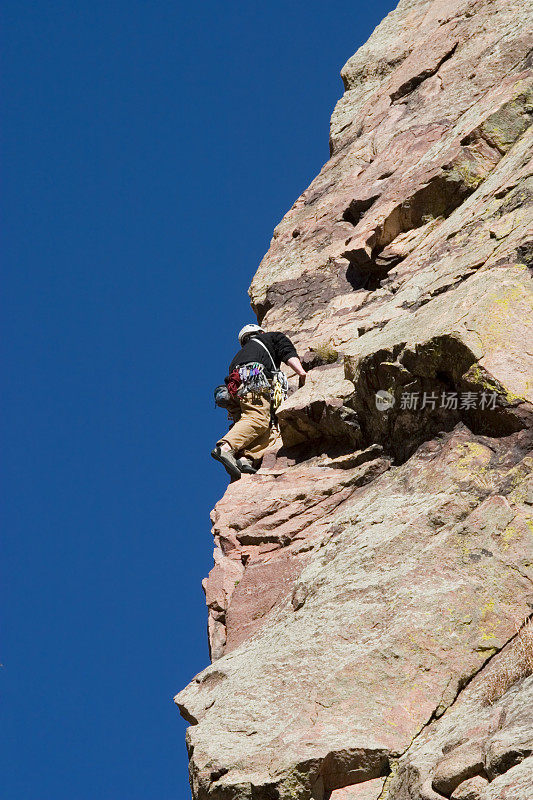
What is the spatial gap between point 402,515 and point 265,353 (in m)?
5.57

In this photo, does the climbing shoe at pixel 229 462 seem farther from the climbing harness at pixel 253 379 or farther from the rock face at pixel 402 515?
the climbing harness at pixel 253 379

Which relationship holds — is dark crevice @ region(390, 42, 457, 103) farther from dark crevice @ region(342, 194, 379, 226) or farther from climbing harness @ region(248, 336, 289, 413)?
climbing harness @ region(248, 336, 289, 413)

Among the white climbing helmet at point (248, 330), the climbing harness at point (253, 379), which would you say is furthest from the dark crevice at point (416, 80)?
the climbing harness at point (253, 379)

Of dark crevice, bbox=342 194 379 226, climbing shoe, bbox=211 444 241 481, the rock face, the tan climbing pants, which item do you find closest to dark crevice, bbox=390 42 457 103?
the rock face

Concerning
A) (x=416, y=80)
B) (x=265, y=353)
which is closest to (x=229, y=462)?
(x=265, y=353)

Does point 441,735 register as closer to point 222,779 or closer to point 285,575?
point 222,779

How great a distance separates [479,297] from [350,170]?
27.6ft

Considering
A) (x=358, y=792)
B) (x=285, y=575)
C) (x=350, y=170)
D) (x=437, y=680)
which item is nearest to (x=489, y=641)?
(x=437, y=680)

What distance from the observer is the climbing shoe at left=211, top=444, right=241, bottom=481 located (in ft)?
43.0

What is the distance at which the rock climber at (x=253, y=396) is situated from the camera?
43.7 ft

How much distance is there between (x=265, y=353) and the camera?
563 inches

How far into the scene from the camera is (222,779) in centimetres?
757

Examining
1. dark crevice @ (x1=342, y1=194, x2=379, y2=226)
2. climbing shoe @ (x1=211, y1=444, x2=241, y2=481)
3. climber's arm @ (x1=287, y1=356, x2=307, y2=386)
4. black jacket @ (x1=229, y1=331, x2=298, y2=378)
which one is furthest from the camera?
dark crevice @ (x1=342, y1=194, x2=379, y2=226)

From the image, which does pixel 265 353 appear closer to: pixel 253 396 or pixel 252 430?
pixel 253 396
